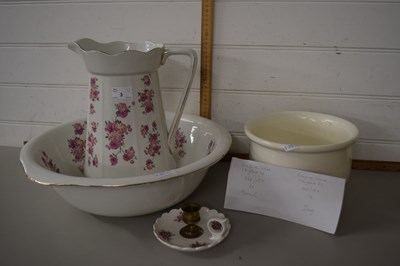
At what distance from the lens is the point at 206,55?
82cm

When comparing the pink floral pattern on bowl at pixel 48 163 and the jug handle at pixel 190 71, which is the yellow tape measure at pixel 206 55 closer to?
the jug handle at pixel 190 71

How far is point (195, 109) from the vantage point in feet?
2.91

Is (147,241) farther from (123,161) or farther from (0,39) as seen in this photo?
(0,39)

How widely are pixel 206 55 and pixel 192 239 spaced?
45 centimetres

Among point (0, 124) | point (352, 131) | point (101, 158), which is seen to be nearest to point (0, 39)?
point (0, 124)

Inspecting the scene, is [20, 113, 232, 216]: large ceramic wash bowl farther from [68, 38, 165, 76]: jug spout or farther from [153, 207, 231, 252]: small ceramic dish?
[68, 38, 165, 76]: jug spout

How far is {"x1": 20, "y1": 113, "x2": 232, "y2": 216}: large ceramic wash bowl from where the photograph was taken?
1.81ft

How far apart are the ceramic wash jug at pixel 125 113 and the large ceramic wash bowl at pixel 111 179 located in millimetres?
83

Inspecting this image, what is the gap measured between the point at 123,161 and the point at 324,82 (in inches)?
20.3

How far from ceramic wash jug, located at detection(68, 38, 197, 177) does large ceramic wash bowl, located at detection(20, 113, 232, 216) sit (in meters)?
0.08

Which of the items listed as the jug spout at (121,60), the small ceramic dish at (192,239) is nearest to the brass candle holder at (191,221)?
the small ceramic dish at (192,239)

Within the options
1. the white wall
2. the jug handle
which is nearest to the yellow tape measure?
the white wall

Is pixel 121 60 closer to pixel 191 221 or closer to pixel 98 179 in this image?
pixel 98 179

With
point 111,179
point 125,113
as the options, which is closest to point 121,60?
point 125,113
